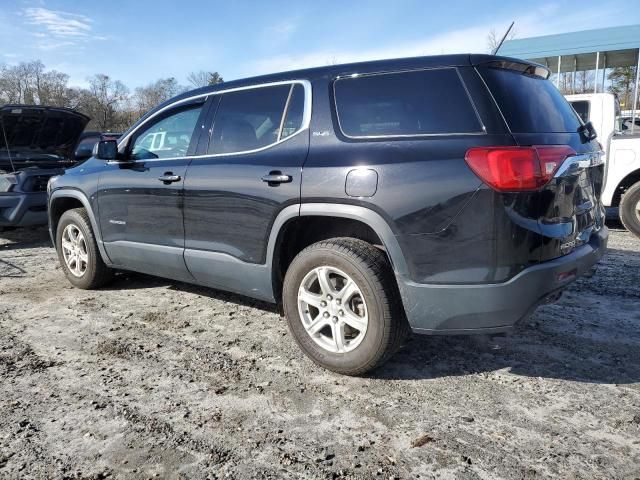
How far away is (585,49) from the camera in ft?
48.9

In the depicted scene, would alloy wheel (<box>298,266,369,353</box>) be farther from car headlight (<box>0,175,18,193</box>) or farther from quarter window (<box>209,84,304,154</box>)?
car headlight (<box>0,175,18,193</box>)

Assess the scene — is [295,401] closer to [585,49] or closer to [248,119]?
[248,119]

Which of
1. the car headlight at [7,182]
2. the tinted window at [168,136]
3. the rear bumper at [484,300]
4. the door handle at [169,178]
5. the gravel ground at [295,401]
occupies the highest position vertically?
the tinted window at [168,136]

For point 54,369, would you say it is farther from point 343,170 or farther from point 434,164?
point 434,164

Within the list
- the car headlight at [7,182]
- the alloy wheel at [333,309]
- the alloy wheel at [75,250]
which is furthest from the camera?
the car headlight at [7,182]

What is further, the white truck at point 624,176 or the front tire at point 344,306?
the white truck at point 624,176

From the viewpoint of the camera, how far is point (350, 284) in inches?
119

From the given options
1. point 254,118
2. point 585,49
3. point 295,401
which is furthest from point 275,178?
point 585,49

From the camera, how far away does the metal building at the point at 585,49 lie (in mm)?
14375

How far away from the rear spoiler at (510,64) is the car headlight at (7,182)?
662cm

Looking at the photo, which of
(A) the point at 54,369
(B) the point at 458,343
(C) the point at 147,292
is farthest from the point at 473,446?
(C) the point at 147,292

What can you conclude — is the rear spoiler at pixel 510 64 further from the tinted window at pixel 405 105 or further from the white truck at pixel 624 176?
the white truck at pixel 624 176

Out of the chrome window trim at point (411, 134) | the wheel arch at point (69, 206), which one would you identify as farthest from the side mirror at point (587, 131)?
the wheel arch at point (69, 206)

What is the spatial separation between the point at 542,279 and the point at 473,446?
90cm
